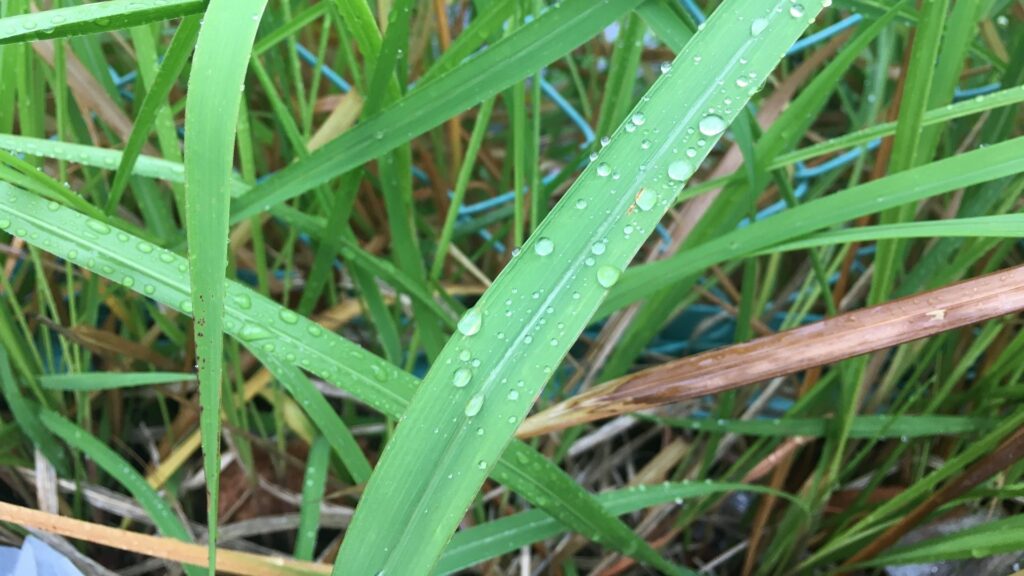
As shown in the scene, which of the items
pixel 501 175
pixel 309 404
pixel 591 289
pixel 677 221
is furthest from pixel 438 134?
pixel 591 289

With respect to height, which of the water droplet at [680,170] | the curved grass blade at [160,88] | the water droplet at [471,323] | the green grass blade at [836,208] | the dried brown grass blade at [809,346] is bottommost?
the water droplet at [471,323]

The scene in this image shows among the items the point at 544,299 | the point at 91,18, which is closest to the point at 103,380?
the point at 91,18

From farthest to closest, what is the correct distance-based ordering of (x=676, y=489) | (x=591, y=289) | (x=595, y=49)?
(x=595, y=49) < (x=676, y=489) < (x=591, y=289)

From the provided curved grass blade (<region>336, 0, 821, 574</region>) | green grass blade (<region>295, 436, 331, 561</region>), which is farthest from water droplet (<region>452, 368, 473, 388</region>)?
green grass blade (<region>295, 436, 331, 561</region>)

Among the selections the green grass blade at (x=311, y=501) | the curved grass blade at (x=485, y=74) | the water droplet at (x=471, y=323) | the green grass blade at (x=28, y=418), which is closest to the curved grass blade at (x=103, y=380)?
the green grass blade at (x=28, y=418)

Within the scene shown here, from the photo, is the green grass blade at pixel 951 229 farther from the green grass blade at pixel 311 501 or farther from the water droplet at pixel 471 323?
the green grass blade at pixel 311 501

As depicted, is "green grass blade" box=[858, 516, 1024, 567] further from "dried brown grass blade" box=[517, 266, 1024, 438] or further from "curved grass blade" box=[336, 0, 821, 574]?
"curved grass blade" box=[336, 0, 821, 574]

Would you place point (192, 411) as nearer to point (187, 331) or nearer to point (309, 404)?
point (187, 331)
